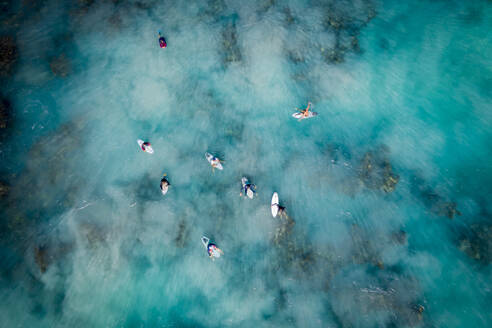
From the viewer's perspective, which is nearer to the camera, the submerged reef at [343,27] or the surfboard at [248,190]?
the surfboard at [248,190]

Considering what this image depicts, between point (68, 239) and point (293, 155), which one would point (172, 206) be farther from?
point (293, 155)

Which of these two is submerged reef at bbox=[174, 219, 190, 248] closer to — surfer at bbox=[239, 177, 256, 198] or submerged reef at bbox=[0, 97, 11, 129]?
surfer at bbox=[239, 177, 256, 198]

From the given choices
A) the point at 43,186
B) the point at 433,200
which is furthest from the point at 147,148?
the point at 433,200

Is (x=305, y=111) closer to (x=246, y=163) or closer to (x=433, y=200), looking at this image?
(x=246, y=163)

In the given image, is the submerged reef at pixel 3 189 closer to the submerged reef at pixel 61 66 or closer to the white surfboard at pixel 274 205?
the submerged reef at pixel 61 66

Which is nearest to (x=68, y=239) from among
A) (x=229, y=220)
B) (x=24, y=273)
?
(x=24, y=273)

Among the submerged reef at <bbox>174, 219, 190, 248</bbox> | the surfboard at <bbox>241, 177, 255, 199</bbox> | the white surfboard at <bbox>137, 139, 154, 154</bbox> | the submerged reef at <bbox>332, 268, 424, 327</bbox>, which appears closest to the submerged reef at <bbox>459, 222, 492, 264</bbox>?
the submerged reef at <bbox>332, 268, 424, 327</bbox>

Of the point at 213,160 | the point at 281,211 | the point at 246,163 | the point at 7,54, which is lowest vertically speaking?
the point at 281,211

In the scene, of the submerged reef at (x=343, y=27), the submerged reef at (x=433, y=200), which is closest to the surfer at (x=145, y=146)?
the submerged reef at (x=343, y=27)
